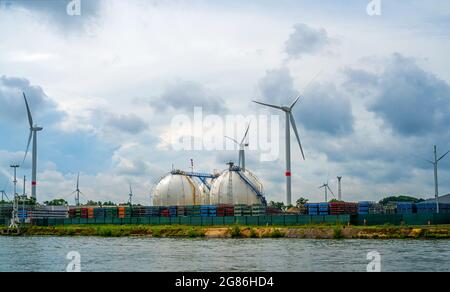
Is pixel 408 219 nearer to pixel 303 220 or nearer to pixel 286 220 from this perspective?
pixel 303 220

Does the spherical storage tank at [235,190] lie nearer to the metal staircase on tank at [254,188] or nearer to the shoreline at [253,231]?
the metal staircase on tank at [254,188]

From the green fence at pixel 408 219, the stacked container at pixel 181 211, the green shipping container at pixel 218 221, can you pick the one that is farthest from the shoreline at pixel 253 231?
the stacked container at pixel 181 211

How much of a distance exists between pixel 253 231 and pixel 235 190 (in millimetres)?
45991

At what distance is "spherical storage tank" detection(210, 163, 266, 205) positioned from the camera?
137m

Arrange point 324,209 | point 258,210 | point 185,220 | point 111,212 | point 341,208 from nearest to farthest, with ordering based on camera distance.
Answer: point 185,220 → point 341,208 → point 324,209 → point 258,210 → point 111,212

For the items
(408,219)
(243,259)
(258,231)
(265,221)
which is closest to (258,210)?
(265,221)

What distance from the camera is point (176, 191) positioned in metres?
145

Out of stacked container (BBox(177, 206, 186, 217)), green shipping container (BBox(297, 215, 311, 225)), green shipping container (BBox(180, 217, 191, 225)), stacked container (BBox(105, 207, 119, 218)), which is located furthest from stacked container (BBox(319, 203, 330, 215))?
stacked container (BBox(105, 207, 119, 218))

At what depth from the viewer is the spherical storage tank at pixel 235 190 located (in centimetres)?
13712

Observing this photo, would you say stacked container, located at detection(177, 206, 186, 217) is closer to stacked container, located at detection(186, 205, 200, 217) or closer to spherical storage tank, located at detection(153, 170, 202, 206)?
stacked container, located at detection(186, 205, 200, 217)

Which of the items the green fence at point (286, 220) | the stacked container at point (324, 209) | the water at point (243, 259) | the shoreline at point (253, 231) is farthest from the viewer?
the stacked container at point (324, 209)
